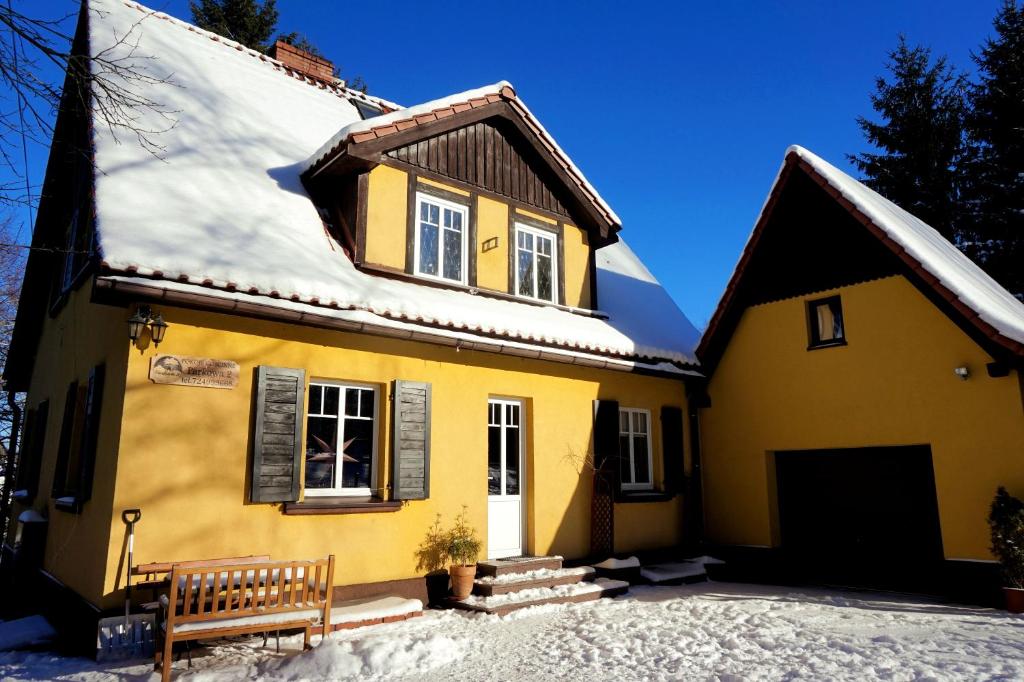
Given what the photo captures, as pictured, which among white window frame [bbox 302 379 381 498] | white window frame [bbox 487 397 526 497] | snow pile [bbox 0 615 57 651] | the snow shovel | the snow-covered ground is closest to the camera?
the snow-covered ground

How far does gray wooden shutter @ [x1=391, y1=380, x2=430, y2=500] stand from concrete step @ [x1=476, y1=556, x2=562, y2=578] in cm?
128

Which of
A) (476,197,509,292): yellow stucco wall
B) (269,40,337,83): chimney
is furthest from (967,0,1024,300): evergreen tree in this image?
(269,40,337,83): chimney

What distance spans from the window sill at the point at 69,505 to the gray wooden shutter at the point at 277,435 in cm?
207

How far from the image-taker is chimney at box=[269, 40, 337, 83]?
1352 cm

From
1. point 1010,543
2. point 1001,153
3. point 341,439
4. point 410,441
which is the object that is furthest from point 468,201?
point 1001,153

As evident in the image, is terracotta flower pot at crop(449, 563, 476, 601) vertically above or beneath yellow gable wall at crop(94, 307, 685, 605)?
beneath

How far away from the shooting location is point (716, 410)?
39.6 feet

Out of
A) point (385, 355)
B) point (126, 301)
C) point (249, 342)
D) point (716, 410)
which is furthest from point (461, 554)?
point (716, 410)

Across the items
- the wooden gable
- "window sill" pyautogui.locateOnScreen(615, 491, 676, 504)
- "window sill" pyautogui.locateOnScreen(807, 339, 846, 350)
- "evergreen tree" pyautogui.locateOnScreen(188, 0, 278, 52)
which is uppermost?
"evergreen tree" pyautogui.locateOnScreen(188, 0, 278, 52)

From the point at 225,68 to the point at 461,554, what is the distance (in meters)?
9.24

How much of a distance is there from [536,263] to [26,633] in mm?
8248

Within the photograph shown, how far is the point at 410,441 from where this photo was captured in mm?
8312

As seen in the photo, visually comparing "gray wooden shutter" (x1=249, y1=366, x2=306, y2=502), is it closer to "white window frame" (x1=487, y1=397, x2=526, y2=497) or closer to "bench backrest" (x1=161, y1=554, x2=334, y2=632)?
"bench backrest" (x1=161, y1=554, x2=334, y2=632)

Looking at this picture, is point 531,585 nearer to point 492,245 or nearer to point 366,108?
point 492,245
